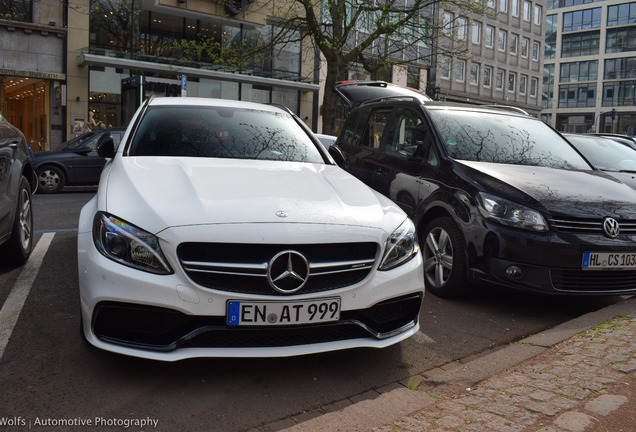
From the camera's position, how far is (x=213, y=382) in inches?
125

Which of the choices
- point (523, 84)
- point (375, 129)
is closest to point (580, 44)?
point (523, 84)

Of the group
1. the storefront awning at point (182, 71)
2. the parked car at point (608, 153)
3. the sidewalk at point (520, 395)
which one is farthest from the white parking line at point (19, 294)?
the storefront awning at point (182, 71)

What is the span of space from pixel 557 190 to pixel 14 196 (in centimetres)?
453

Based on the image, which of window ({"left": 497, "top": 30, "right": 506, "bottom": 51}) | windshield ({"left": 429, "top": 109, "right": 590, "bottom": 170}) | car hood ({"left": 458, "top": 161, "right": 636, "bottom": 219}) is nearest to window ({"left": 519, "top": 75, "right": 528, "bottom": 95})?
window ({"left": 497, "top": 30, "right": 506, "bottom": 51})

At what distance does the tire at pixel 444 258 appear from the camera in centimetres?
483

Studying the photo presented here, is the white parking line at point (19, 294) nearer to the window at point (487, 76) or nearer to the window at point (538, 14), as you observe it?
the window at point (487, 76)

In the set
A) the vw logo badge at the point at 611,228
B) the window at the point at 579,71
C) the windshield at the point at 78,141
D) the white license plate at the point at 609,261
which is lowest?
the white license plate at the point at 609,261

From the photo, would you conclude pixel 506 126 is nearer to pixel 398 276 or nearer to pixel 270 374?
pixel 398 276

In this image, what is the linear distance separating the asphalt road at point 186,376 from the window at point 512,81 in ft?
169

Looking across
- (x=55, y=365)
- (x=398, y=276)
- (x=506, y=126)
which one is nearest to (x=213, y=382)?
(x=55, y=365)

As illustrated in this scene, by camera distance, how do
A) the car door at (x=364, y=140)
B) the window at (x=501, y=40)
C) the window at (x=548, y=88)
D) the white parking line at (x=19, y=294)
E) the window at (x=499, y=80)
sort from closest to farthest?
1. the white parking line at (x=19, y=294)
2. the car door at (x=364, y=140)
3. the window at (x=501, y=40)
4. the window at (x=499, y=80)
5. the window at (x=548, y=88)

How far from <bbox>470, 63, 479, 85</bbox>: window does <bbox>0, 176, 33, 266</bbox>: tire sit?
4561 centimetres

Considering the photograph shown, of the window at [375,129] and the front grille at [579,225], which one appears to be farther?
the window at [375,129]

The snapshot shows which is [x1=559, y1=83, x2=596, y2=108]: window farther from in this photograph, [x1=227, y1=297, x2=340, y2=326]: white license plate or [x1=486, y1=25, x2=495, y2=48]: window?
[x1=227, y1=297, x2=340, y2=326]: white license plate
